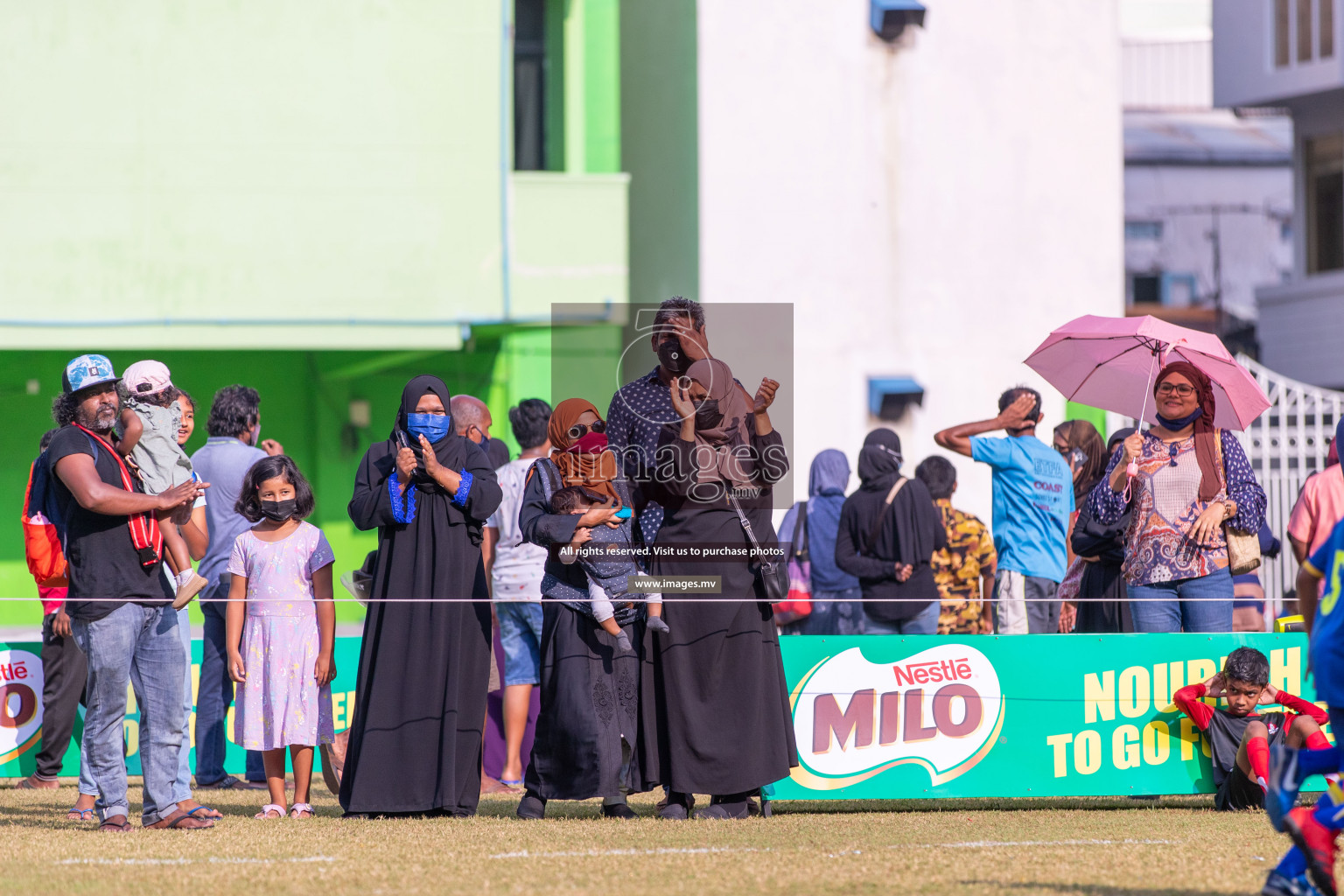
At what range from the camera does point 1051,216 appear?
15055 millimetres

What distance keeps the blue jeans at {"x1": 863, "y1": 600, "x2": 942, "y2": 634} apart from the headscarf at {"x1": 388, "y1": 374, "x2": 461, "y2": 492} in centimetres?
286

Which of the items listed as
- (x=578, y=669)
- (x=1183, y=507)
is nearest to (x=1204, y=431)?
(x=1183, y=507)

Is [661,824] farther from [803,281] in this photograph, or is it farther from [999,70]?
[999,70]

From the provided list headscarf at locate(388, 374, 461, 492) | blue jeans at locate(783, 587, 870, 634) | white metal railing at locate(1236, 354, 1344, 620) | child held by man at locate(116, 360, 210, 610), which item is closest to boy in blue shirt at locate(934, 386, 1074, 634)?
blue jeans at locate(783, 587, 870, 634)

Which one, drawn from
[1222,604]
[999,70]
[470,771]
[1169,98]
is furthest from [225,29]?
[1169,98]

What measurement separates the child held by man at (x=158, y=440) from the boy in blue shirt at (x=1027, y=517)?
3941mm

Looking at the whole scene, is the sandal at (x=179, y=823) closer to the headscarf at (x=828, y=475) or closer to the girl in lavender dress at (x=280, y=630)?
the girl in lavender dress at (x=280, y=630)

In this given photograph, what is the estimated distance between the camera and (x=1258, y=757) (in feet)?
22.2

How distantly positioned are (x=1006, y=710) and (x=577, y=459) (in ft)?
7.16

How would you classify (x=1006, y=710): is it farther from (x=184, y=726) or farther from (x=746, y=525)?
(x=184, y=726)

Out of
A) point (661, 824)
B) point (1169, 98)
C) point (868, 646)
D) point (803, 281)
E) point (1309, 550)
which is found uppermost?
point (1169, 98)

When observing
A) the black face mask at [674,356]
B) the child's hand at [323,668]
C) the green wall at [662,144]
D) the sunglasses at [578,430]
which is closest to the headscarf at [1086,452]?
the black face mask at [674,356]

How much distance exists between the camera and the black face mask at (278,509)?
272 inches

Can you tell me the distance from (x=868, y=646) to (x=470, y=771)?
1.80 m
